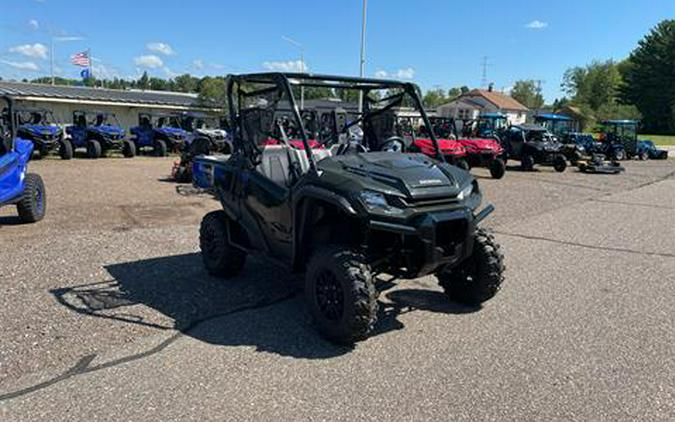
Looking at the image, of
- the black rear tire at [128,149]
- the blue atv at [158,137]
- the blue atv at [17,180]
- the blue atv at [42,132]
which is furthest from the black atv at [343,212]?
the blue atv at [158,137]

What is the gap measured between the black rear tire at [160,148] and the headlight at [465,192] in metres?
19.4

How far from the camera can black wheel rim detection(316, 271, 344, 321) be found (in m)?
3.95

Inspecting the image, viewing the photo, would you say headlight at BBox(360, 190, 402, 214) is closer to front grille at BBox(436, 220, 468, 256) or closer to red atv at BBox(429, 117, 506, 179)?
front grille at BBox(436, 220, 468, 256)

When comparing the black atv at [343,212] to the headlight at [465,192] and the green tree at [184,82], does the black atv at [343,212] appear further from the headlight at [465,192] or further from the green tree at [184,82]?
the green tree at [184,82]

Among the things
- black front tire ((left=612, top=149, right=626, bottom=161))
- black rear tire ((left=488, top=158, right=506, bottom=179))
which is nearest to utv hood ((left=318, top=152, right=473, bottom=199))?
black rear tire ((left=488, top=158, right=506, bottom=179))

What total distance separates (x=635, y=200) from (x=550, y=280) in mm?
8977

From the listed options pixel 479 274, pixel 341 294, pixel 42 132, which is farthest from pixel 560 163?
pixel 42 132

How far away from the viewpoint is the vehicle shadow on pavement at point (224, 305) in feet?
13.7

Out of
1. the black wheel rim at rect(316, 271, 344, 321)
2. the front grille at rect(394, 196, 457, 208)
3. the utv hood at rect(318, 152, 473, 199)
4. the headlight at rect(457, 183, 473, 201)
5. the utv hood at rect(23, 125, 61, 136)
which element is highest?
the utv hood at rect(23, 125, 61, 136)

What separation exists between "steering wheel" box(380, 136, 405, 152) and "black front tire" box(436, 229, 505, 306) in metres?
1.17

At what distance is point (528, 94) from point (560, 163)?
349ft

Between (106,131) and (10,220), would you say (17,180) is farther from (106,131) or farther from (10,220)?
(106,131)

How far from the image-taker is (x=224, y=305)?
4.89 m

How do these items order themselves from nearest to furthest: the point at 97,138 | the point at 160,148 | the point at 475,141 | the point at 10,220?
the point at 10,220 < the point at 475,141 < the point at 97,138 < the point at 160,148
